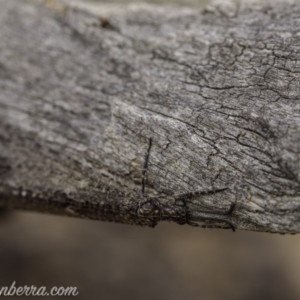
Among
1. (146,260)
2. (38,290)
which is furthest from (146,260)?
(38,290)

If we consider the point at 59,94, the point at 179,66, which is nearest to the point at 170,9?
Answer: the point at 179,66

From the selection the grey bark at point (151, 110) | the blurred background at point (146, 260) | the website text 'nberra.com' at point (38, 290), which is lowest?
the website text 'nberra.com' at point (38, 290)

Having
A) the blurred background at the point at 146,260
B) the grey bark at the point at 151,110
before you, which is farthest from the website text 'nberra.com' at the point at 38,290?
the grey bark at the point at 151,110

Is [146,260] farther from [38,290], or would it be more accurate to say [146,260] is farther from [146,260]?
[38,290]

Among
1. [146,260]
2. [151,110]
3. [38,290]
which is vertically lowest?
[38,290]

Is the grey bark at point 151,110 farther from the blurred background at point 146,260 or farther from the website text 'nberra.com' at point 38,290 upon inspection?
the blurred background at point 146,260

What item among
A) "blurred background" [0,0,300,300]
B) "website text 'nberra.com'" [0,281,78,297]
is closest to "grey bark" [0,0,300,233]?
"website text 'nberra.com'" [0,281,78,297]

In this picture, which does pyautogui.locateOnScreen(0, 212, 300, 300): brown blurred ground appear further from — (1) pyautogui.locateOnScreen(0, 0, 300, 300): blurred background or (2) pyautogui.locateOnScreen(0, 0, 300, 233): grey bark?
(2) pyautogui.locateOnScreen(0, 0, 300, 233): grey bark
